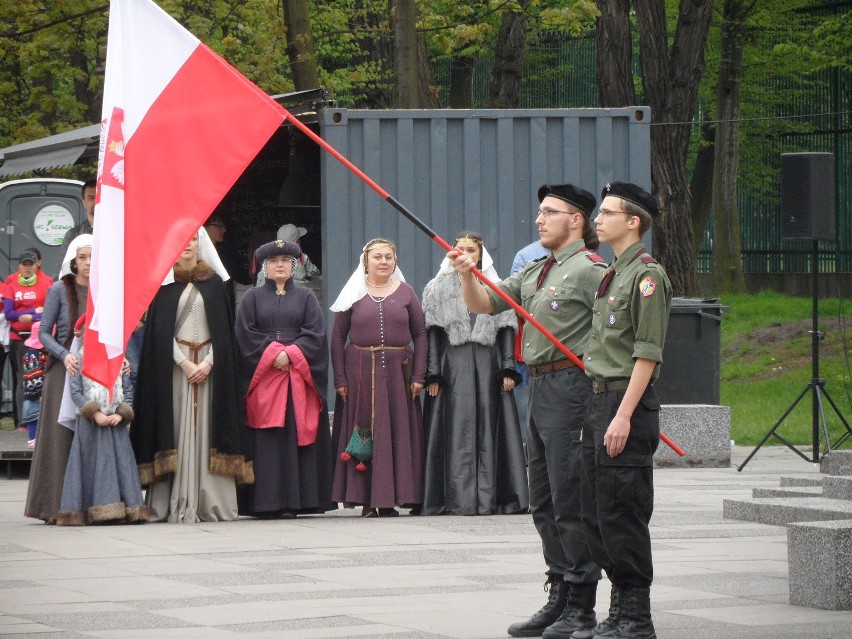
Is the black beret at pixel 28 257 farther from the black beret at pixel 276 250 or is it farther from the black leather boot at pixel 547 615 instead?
the black leather boot at pixel 547 615

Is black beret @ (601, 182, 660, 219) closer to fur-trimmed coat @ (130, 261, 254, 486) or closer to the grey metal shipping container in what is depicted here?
fur-trimmed coat @ (130, 261, 254, 486)

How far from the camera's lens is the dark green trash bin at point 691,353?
1599cm

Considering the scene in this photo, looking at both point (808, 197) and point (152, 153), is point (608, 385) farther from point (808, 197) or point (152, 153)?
point (808, 197)

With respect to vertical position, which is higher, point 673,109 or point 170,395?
point 673,109

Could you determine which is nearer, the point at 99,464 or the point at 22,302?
the point at 99,464

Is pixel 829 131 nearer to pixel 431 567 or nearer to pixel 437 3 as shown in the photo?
pixel 437 3

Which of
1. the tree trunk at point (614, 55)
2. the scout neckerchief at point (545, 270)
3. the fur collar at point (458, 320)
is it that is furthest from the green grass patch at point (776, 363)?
the scout neckerchief at point (545, 270)

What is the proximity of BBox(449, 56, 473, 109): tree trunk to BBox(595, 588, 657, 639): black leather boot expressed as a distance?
25.1 m

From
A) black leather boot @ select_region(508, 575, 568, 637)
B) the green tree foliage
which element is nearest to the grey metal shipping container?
black leather boot @ select_region(508, 575, 568, 637)

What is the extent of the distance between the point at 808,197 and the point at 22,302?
907 cm

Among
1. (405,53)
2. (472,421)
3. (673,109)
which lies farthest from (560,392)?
(673,109)

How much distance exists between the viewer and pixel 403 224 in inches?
584

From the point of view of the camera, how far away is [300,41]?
18984mm

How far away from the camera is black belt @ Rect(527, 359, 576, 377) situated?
23.5ft
